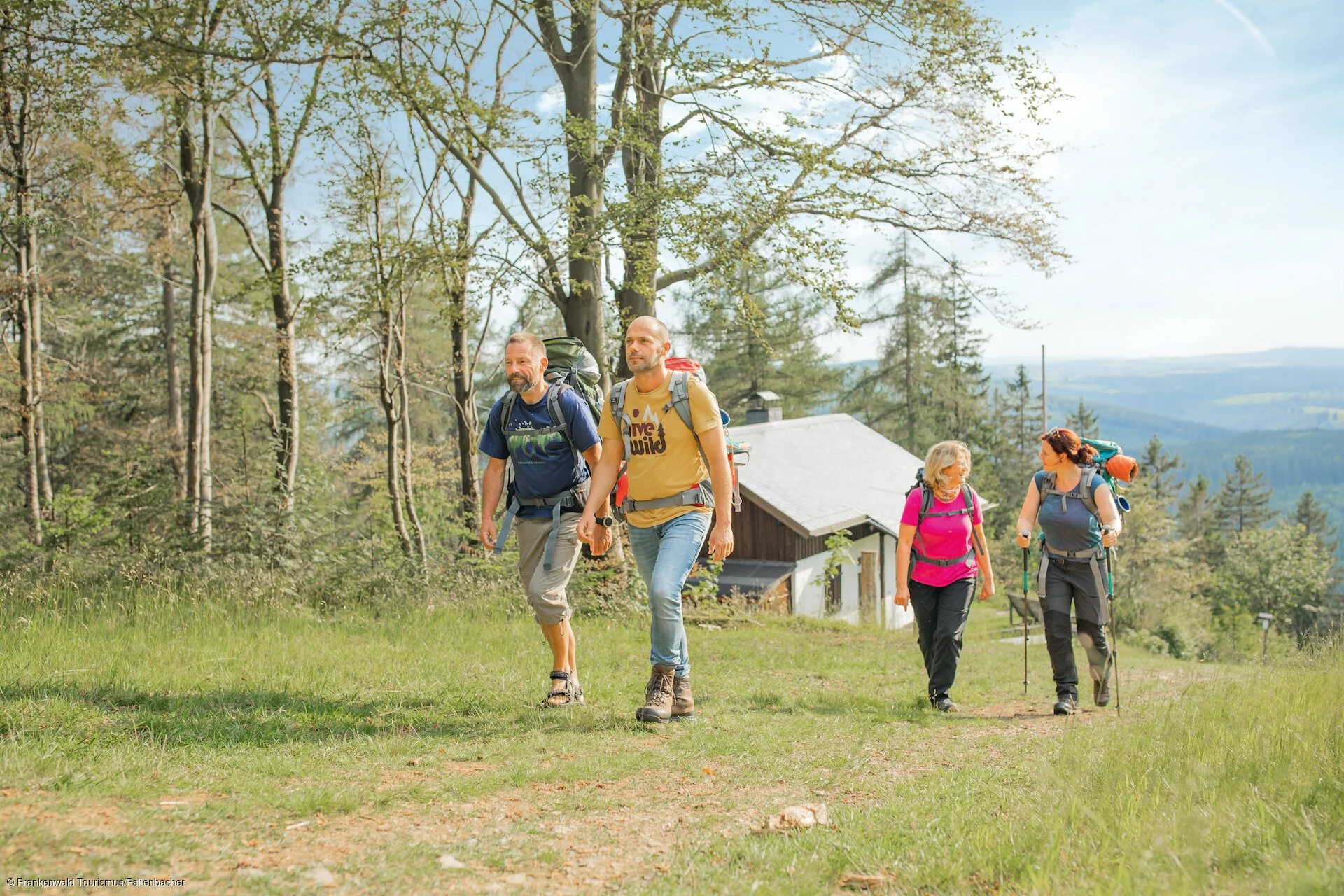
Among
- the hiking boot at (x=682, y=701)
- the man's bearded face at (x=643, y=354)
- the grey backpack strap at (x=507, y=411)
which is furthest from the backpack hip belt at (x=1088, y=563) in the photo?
the grey backpack strap at (x=507, y=411)

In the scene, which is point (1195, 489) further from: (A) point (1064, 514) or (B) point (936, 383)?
(A) point (1064, 514)

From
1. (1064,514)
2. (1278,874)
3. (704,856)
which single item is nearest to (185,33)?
(1064,514)

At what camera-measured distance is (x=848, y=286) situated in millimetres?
12023

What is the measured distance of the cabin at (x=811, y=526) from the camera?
24.9m

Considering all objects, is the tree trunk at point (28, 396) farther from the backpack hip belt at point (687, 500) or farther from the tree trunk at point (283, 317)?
the backpack hip belt at point (687, 500)

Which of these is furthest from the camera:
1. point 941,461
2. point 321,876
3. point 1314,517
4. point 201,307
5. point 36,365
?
point 1314,517

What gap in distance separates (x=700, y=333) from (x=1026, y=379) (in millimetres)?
44136

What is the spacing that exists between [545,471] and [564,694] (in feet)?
4.40

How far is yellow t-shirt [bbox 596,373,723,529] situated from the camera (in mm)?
5359

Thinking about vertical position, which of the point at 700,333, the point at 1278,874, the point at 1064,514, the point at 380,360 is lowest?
the point at 1278,874

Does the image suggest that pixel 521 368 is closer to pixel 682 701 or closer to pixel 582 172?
pixel 682 701

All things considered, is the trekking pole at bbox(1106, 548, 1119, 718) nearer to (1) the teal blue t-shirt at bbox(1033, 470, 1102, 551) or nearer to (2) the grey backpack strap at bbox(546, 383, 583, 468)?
(1) the teal blue t-shirt at bbox(1033, 470, 1102, 551)

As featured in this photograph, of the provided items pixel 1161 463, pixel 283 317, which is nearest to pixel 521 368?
pixel 283 317

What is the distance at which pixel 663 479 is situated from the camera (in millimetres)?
5422
